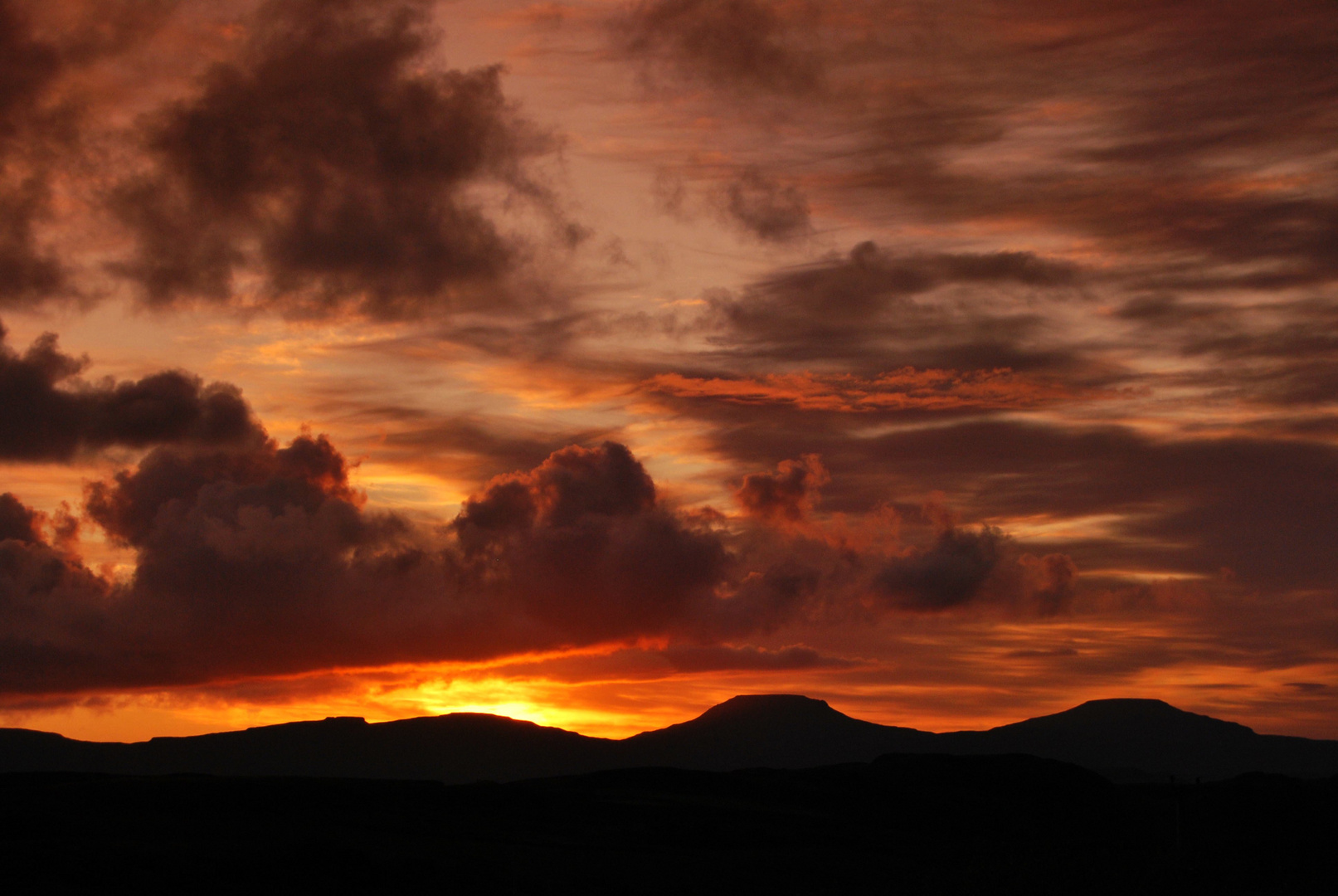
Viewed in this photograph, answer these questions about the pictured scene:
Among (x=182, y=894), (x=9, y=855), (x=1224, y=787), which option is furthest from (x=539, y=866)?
(x=1224, y=787)

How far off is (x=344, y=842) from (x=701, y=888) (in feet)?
102

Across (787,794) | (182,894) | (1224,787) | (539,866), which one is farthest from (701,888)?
(1224,787)

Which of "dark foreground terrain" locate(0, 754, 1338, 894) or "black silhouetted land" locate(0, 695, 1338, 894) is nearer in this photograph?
"dark foreground terrain" locate(0, 754, 1338, 894)

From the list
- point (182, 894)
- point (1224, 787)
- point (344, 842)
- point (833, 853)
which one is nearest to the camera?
point (182, 894)

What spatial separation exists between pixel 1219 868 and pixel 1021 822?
236ft

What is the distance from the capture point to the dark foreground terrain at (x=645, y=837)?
94.8 m

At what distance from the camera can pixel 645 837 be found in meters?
136

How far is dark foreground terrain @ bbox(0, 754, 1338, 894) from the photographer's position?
94812mm

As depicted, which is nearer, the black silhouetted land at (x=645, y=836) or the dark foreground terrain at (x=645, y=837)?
the dark foreground terrain at (x=645, y=837)

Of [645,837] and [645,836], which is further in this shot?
[645,836]

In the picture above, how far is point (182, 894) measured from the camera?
89125 mm

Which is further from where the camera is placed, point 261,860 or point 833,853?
point 833,853

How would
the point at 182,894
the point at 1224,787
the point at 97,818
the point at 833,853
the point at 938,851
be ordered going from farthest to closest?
the point at 1224,787, the point at 938,851, the point at 833,853, the point at 97,818, the point at 182,894

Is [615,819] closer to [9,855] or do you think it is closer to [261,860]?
[261,860]
